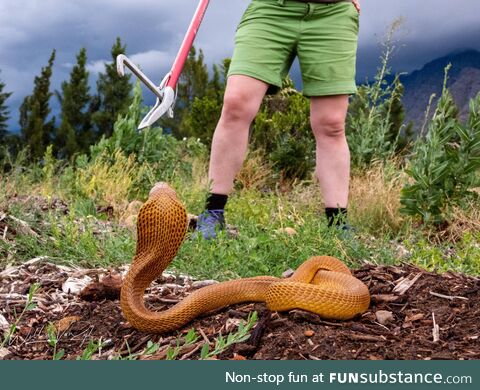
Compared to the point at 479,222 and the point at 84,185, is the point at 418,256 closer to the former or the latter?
the point at 479,222

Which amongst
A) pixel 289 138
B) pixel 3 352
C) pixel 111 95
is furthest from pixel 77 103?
pixel 3 352

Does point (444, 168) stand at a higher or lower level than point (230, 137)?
lower

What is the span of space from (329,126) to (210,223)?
1142 millimetres

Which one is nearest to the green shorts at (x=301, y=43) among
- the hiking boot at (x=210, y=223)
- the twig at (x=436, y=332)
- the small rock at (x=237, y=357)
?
the hiking boot at (x=210, y=223)

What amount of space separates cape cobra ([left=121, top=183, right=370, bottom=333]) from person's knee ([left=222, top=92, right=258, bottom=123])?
6.88 feet

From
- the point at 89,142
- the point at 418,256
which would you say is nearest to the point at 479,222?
the point at 418,256

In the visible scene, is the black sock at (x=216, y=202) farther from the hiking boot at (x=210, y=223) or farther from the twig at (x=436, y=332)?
the twig at (x=436, y=332)

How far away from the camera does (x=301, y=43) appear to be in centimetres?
464

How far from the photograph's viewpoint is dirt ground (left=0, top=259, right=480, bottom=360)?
2.14 m

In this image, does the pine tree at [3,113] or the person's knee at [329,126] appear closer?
the person's knee at [329,126]

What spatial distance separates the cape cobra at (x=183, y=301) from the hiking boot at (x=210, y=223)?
5.16 feet

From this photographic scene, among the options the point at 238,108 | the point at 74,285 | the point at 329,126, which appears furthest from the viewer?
the point at 329,126

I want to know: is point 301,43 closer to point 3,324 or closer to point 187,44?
point 187,44

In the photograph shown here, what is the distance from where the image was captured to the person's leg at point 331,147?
477 centimetres
